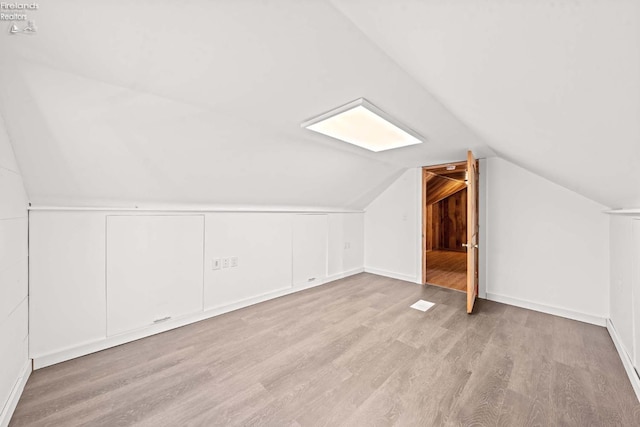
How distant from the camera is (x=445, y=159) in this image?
3.58 meters

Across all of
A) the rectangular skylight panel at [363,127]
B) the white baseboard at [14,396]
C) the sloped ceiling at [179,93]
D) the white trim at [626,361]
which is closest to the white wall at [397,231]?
the rectangular skylight panel at [363,127]

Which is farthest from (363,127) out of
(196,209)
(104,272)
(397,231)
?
(104,272)

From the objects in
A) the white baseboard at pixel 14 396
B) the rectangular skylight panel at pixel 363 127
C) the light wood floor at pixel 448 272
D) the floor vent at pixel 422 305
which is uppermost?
the rectangular skylight panel at pixel 363 127

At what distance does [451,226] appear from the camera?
8.03 m

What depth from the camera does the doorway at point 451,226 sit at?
116 inches

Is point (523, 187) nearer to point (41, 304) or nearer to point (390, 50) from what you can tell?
point (390, 50)

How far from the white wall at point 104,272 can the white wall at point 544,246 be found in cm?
297

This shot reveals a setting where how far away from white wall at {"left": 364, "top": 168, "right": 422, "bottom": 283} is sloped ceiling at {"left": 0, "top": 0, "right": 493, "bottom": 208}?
167 centimetres

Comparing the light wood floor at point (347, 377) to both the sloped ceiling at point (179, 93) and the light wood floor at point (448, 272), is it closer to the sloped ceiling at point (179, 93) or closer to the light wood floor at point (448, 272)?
the light wood floor at point (448, 272)

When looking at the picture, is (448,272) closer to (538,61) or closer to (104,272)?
(538,61)

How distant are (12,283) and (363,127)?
2.94 m

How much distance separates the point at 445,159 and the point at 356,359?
300 cm

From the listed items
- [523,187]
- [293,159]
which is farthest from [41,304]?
[523,187]

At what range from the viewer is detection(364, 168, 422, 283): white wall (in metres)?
4.21
